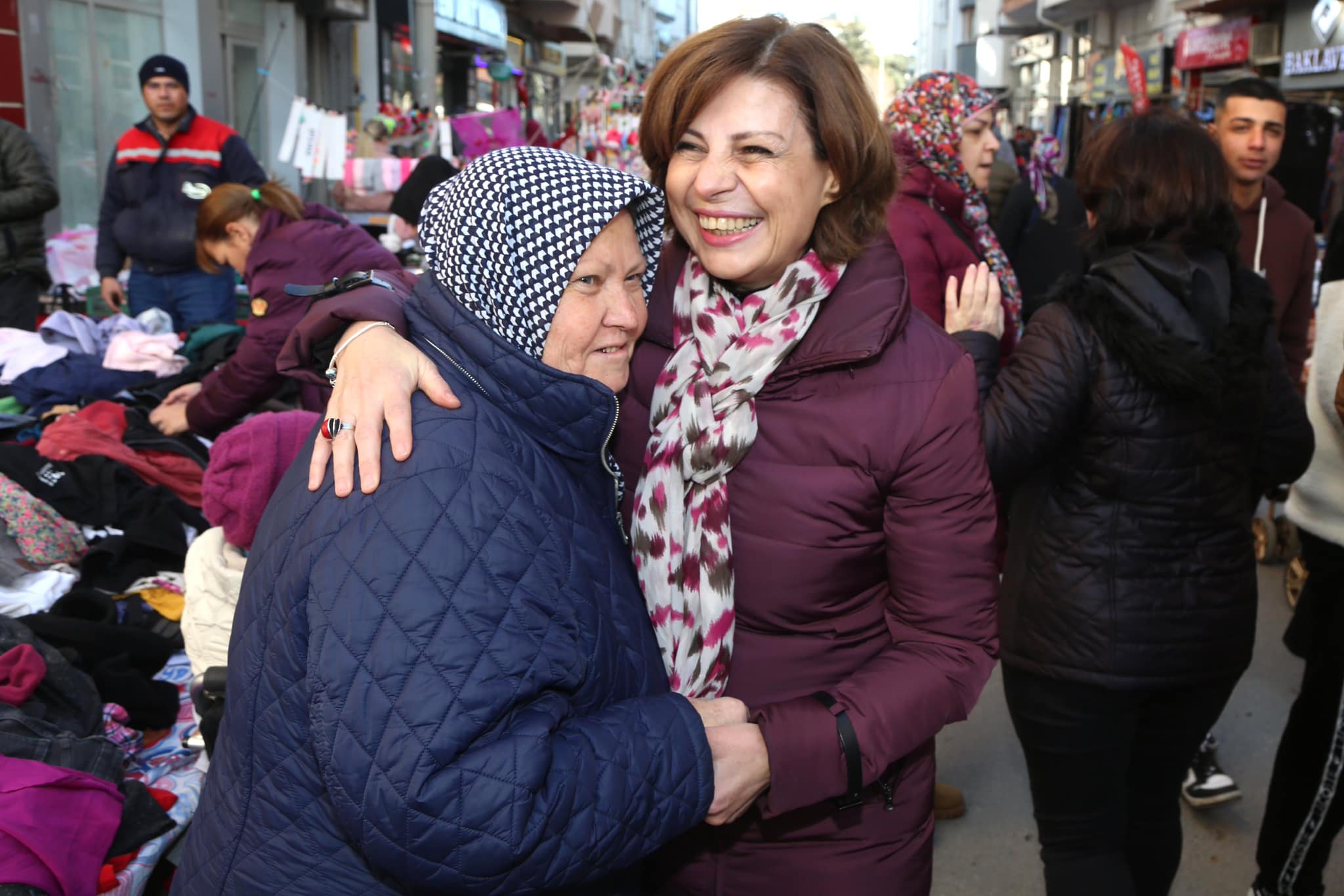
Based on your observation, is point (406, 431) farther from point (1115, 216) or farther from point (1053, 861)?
point (1053, 861)

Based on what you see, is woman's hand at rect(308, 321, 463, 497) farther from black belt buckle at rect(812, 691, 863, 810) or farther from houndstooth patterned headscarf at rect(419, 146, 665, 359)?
black belt buckle at rect(812, 691, 863, 810)

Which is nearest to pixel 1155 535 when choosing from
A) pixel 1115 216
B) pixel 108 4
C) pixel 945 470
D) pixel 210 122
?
pixel 1115 216

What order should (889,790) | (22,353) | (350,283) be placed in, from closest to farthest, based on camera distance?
(889,790) → (350,283) → (22,353)

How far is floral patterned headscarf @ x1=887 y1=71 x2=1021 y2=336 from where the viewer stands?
352 centimetres

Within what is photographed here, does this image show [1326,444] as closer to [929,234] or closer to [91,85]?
[929,234]

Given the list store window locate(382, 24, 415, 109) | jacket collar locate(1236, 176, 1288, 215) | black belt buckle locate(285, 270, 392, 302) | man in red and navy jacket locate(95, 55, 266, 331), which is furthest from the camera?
store window locate(382, 24, 415, 109)

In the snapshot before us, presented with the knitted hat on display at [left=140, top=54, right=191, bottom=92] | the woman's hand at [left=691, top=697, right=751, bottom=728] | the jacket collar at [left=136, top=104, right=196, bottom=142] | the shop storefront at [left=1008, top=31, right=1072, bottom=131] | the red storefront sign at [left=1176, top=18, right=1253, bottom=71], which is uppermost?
the shop storefront at [left=1008, top=31, right=1072, bottom=131]

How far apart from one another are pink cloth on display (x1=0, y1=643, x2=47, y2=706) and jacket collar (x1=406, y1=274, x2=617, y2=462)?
1.62m

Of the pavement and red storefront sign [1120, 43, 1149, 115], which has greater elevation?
red storefront sign [1120, 43, 1149, 115]

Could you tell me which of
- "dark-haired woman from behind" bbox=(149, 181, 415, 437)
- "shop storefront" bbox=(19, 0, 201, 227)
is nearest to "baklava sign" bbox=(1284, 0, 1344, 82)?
"shop storefront" bbox=(19, 0, 201, 227)

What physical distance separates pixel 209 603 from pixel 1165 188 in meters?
2.47

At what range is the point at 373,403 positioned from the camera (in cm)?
142

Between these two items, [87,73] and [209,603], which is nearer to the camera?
[209,603]

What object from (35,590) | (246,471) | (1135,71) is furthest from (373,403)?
(1135,71)
